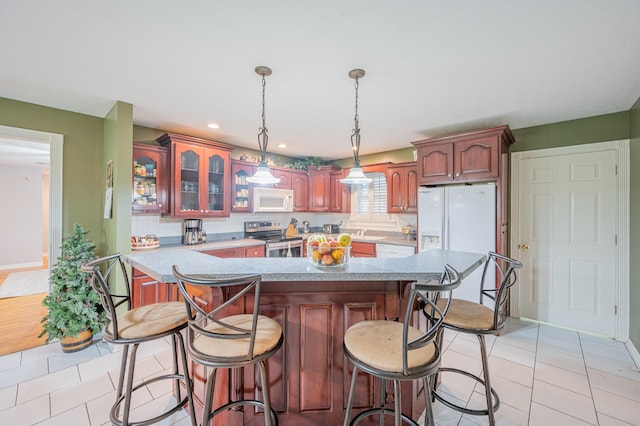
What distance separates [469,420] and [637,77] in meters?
2.95

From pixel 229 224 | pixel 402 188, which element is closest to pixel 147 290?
pixel 229 224

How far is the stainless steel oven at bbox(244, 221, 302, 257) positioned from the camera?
4379mm

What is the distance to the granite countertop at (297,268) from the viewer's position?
1492 mm

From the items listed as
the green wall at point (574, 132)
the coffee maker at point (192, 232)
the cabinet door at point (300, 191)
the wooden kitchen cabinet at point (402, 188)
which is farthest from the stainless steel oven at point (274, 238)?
the green wall at point (574, 132)

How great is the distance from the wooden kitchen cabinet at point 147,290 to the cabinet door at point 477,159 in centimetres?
356

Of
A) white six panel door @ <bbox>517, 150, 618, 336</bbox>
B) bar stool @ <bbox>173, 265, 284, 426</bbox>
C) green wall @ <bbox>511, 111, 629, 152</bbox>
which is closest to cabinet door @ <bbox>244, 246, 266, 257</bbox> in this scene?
bar stool @ <bbox>173, 265, 284, 426</bbox>

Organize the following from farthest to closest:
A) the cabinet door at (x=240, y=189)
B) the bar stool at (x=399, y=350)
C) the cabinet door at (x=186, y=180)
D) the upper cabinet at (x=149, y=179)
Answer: the cabinet door at (x=240, y=189) < the cabinet door at (x=186, y=180) < the upper cabinet at (x=149, y=179) < the bar stool at (x=399, y=350)

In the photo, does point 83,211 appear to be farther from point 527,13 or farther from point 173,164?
point 527,13

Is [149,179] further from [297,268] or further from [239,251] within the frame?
[297,268]

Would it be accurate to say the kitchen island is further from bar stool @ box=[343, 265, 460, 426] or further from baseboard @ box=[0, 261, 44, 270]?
baseboard @ box=[0, 261, 44, 270]

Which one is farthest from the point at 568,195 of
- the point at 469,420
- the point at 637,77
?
the point at 469,420

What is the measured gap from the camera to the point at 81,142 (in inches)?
123

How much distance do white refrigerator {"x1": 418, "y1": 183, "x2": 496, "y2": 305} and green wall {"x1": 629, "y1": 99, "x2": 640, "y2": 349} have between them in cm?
118

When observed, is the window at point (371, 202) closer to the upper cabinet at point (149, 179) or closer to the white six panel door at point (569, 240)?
the white six panel door at point (569, 240)
